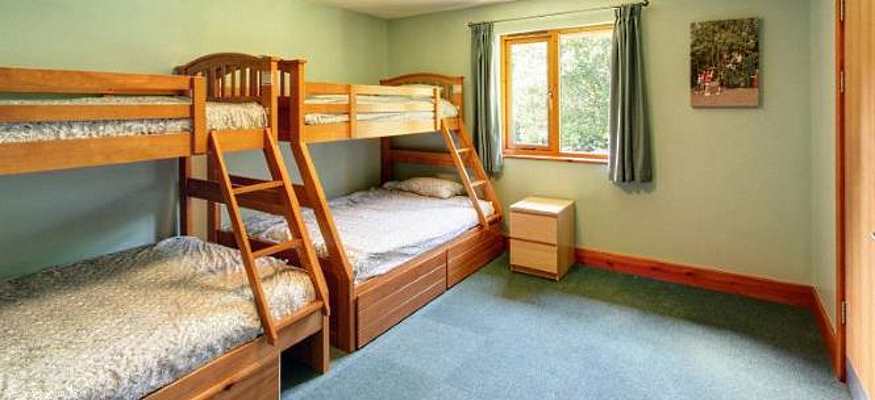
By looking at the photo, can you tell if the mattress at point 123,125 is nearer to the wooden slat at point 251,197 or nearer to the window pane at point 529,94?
the wooden slat at point 251,197

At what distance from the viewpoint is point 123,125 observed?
1999 mm

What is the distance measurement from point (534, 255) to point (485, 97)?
1452 mm

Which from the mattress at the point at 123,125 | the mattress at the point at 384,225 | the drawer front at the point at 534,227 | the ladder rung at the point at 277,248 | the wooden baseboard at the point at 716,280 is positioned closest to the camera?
the mattress at the point at 123,125

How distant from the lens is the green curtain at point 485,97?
171 inches

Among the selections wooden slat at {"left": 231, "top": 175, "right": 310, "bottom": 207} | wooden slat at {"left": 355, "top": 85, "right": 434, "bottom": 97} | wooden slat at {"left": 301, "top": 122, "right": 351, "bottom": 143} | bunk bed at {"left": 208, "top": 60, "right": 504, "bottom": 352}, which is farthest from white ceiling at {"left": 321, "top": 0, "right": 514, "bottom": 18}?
wooden slat at {"left": 231, "top": 175, "right": 310, "bottom": 207}

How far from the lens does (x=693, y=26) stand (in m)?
3.50

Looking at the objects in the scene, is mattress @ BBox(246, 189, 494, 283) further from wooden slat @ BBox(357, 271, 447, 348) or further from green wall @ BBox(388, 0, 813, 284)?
green wall @ BBox(388, 0, 813, 284)

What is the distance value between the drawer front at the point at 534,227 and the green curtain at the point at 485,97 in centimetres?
70

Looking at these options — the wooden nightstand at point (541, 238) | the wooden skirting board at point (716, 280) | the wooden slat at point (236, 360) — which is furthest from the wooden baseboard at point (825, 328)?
the wooden slat at point (236, 360)

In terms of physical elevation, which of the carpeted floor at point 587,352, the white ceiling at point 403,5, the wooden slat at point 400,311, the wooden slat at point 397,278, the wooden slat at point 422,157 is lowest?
the carpeted floor at point 587,352

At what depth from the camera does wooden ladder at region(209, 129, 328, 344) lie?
2201mm

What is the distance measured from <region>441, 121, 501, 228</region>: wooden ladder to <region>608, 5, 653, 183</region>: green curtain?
1089 millimetres

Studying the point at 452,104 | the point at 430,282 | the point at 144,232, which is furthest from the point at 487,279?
the point at 144,232

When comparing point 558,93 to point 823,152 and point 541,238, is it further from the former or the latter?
point 823,152
